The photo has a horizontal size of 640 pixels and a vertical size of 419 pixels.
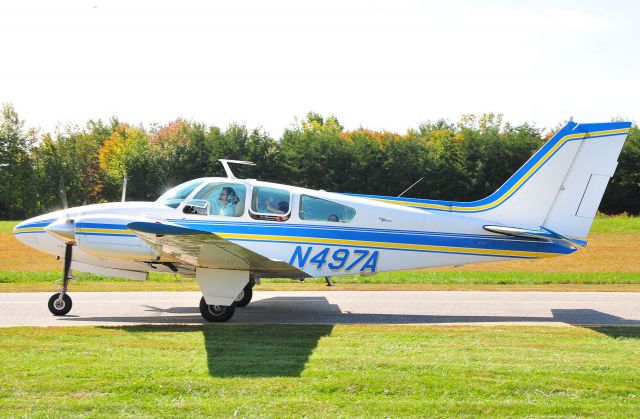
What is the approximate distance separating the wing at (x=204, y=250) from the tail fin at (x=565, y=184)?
3764 millimetres

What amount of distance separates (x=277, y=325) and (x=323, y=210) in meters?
2.25

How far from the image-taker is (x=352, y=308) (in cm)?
1427

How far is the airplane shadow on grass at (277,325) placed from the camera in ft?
29.8

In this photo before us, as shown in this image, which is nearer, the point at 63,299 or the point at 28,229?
the point at 63,299

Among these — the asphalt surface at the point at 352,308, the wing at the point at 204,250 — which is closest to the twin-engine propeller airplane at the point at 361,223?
the wing at the point at 204,250

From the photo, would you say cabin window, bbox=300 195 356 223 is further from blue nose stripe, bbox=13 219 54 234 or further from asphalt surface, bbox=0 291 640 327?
blue nose stripe, bbox=13 219 54 234

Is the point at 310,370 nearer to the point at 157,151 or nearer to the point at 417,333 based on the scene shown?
the point at 417,333

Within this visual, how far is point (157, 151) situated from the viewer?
4747 centimetres

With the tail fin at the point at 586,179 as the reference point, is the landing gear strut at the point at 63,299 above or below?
below

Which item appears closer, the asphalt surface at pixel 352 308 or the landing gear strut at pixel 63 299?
the asphalt surface at pixel 352 308

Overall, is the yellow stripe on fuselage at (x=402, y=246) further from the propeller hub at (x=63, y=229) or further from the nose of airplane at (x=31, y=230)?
the nose of airplane at (x=31, y=230)

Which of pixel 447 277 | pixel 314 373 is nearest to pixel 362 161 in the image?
pixel 447 277

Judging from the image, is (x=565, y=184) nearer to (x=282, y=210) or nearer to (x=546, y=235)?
(x=546, y=235)

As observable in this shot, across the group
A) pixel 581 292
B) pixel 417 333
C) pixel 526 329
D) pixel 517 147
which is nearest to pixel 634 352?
pixel 526 329
